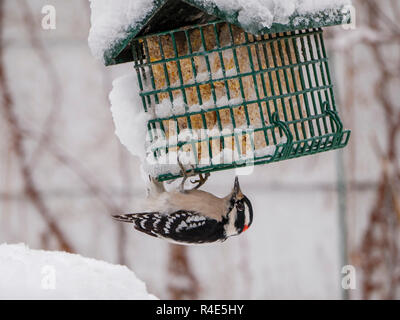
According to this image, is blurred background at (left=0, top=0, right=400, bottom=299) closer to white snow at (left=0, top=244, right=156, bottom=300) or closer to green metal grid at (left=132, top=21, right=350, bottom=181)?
green metal grid at (left=132, top=21, right=350, bottom=181)

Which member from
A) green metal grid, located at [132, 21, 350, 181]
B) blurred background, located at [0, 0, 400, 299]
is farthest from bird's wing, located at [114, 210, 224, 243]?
blurred background, located at [0, 0, 400, 299]

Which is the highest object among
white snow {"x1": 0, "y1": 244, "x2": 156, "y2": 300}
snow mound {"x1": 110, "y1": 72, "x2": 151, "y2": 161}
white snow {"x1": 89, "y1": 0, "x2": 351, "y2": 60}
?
white snow {"x1": 89, "y1": 0, "x2": 351, "y2": 60}

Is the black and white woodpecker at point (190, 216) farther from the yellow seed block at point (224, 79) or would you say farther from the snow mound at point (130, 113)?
the yellow seed block at point (224, 79)

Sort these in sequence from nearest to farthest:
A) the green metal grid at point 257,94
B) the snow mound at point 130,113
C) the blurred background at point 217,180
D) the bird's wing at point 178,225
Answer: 1. the green metal grid at point 257,94
2. the snow mound at point 130,113
3. the bird's wing at point 178,225
4. the blurred background at point 217,180

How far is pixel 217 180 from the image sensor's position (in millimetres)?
5914

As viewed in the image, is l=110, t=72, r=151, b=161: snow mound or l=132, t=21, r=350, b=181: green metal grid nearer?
l=132, t=21, r=350, b=181: green metal grid

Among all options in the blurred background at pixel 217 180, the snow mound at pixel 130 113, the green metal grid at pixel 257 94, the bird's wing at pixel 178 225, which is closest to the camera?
the green metal grid at pixel 257 94

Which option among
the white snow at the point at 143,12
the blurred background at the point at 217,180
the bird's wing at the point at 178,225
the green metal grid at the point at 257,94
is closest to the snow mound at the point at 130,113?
the green metal grid at the point at 257,94

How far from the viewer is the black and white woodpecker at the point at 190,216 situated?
3738 millimetres

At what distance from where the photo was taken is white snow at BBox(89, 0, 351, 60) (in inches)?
111

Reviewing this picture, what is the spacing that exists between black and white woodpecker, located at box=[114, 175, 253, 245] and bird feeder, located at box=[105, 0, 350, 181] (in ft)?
1.41

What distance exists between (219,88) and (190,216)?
0.87 m

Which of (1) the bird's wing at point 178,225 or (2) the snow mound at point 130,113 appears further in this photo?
(1) the bird's wing at point 178,225
